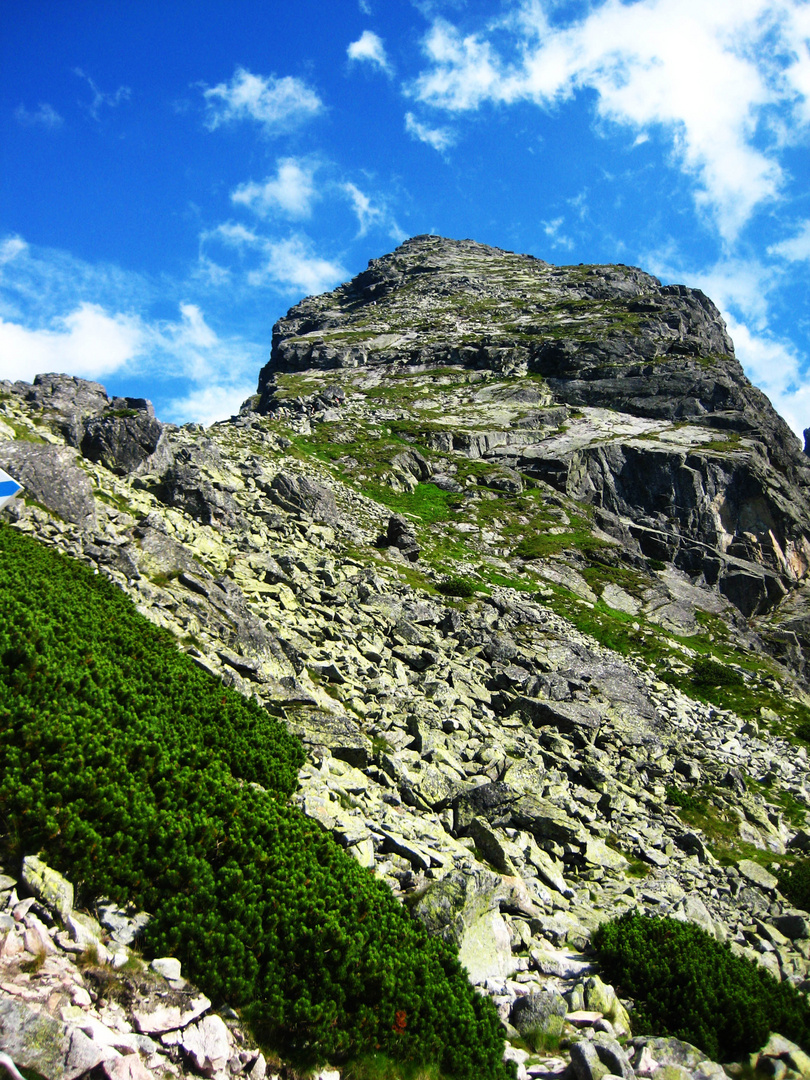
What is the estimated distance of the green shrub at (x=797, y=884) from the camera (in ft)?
51.1

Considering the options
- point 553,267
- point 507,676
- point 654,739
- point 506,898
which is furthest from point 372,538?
point 553,267

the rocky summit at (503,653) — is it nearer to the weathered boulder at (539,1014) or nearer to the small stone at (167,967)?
the weathered boulder at (539,1014)

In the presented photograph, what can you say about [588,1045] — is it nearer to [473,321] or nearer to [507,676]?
[507,676]

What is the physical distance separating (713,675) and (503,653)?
47.2 ft

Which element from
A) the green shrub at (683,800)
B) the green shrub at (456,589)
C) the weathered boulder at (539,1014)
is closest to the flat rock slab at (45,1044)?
→ the weathered boulder at (539,1014)

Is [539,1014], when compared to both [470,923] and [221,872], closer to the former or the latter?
[470,923]

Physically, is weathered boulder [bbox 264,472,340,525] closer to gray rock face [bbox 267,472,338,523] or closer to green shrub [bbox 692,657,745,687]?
gray rock face [bbox 267,472,338,523]

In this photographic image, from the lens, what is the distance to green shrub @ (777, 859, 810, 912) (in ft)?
51.1

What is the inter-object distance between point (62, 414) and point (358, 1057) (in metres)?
29.7

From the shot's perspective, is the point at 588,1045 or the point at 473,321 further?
the point at 473,321

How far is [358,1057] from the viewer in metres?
6.97

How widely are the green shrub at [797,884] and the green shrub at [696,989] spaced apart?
6033 mm

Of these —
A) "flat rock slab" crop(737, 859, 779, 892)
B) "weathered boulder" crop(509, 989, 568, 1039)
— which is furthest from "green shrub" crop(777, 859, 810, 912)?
"weathered boulder" crop(509, 989, 568, 1039)

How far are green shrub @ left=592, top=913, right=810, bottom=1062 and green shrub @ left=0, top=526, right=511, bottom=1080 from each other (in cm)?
330
